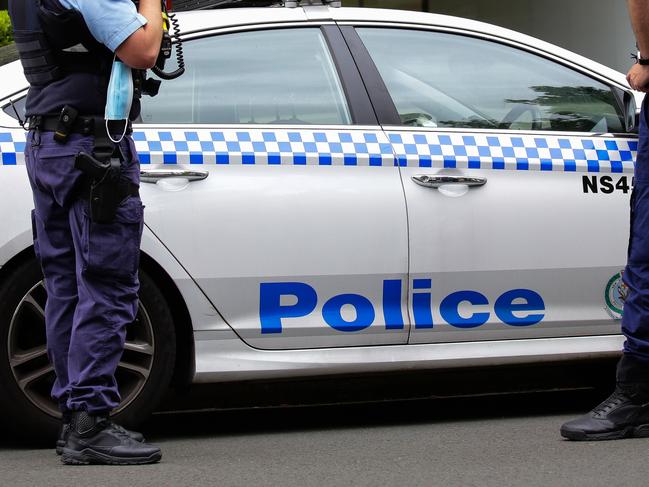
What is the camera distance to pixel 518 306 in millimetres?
4793

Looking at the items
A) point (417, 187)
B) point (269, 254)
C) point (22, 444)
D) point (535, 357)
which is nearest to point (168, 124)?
point (269, 254)

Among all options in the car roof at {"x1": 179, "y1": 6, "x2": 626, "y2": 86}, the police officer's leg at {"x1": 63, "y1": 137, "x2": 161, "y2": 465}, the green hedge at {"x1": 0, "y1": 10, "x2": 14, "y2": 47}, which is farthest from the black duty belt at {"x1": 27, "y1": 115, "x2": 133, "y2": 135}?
the green hedge at {"x1": 0, "y1": 10, "x2": 14, "y2": 47}

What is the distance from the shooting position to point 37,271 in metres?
4.39

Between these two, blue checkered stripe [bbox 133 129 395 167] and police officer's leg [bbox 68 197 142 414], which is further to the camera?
blue checkered stripe [bbox 133 129 395 167]

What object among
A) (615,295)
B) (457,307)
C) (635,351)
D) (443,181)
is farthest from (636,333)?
(443,181)

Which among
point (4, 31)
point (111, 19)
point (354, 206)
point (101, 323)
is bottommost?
point (101, 323)

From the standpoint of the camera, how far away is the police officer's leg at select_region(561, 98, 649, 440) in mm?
4391

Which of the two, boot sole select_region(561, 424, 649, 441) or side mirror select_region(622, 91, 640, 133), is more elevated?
side mirror select_region(622, 91, 640, 133)

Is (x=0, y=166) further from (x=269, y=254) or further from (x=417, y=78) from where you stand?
(x=417, y=78)

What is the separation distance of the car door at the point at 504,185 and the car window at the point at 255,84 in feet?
0.65

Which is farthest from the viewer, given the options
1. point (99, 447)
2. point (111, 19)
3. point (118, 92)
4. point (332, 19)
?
point (332, 19)

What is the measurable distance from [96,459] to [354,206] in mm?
1241

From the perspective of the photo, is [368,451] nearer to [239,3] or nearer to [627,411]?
[627,411]

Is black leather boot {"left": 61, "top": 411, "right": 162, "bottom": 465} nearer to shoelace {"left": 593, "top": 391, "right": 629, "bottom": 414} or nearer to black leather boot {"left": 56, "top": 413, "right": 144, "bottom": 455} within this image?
black leather boot {"left": 56, "top": 413, "right": 144, "bottom": 455}
